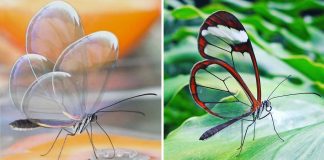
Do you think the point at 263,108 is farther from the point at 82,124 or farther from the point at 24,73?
the point at 24,73

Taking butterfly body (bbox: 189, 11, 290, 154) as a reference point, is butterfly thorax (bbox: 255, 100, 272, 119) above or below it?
below

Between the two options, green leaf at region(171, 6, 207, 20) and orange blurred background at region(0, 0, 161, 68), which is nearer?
orange blurred background at region(0, 0, 161, 68)

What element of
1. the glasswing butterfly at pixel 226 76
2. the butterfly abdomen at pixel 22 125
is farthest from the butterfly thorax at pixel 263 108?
the butterfly abdomen at pixel 22 125

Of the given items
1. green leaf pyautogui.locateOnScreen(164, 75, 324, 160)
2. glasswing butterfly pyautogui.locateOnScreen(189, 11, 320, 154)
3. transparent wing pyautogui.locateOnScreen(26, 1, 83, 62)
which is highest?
transparent wing pyautogui.locateOnScreen(26, 1, 83, 62)

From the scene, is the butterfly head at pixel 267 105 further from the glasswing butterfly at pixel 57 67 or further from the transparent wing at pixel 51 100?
the transparent wing at pixel 51 100

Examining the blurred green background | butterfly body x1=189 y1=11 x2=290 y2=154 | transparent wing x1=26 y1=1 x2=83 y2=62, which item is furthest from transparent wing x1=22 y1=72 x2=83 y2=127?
butterfly body x1=189 y1=11 x2=290 y2=154

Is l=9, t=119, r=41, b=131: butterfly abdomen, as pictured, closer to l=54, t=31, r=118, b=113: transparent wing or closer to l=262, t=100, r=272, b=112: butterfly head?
l=54, t=31, r=118, b=113: transparent wing
